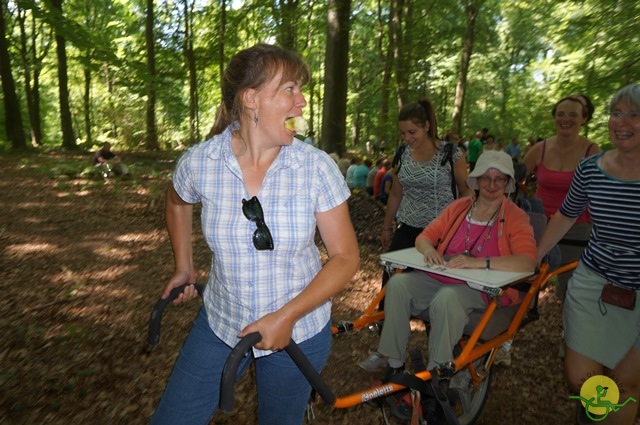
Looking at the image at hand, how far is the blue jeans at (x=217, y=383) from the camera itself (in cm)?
173

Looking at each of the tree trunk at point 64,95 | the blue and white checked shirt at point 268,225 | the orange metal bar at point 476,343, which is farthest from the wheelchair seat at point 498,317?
the tree trunk at point 64,95

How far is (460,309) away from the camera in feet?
9.74

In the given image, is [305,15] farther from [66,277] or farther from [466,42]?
[466,42]

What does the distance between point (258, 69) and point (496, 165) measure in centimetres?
245

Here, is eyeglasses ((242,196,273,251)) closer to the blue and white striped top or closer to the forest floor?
the blue and white striped top

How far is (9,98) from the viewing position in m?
15.7

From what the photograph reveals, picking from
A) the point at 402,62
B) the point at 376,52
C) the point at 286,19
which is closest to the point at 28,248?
the point at 286,19

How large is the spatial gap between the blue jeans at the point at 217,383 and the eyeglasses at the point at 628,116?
218 cm

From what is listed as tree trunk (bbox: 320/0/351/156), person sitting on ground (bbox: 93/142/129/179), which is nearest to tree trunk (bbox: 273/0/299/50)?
tree trunk (bbox: 320/0/351/156)

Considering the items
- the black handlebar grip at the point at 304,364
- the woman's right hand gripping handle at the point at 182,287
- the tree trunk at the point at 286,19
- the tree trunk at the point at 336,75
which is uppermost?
the tree trunk at the point at 286,19

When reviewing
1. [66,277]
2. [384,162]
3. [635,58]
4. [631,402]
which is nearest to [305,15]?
[384,162]

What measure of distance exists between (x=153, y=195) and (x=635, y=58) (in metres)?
9.45

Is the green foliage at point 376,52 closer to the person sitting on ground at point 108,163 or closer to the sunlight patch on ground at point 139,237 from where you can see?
the person sitting on ground at point 108,163

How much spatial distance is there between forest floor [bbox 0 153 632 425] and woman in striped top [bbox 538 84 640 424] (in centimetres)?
108
